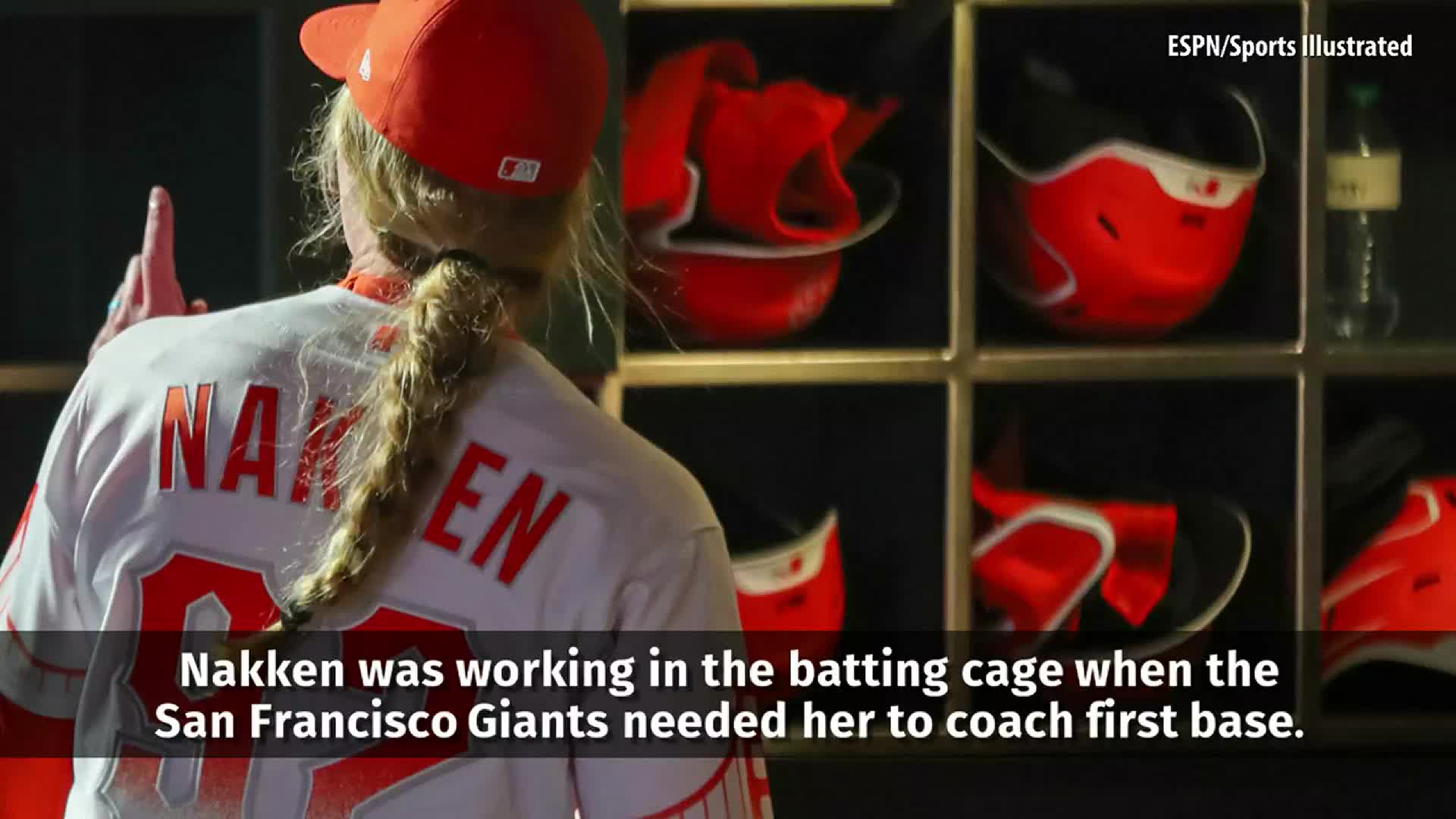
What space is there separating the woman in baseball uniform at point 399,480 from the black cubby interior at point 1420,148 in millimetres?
1316

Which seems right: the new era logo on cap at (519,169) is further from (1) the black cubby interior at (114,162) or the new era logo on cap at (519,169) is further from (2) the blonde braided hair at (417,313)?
(1) the black cubby interior at (114,162)

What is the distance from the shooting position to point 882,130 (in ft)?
5.84

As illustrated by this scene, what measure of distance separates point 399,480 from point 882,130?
1125mm

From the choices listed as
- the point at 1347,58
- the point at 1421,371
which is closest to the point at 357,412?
the point at 1421,371

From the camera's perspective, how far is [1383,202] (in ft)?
5.87

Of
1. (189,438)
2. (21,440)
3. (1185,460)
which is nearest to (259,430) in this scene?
(189,438)

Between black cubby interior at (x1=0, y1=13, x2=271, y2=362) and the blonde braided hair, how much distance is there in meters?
0.89

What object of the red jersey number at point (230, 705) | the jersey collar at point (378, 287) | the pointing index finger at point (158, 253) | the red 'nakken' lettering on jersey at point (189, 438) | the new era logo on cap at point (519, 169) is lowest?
the red jersey number at point (230, 705)

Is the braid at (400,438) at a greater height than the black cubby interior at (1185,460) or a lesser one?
greater

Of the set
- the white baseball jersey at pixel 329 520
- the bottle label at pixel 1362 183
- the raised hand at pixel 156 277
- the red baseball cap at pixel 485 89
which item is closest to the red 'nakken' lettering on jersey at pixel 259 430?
the white baseball jersey at pixel 329 520

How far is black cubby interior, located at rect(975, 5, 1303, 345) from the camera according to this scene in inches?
69.3

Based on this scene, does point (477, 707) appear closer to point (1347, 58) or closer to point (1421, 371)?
point (1421, 371)

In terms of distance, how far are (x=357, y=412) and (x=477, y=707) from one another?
0.16m

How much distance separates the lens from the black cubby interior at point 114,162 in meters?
1.70
